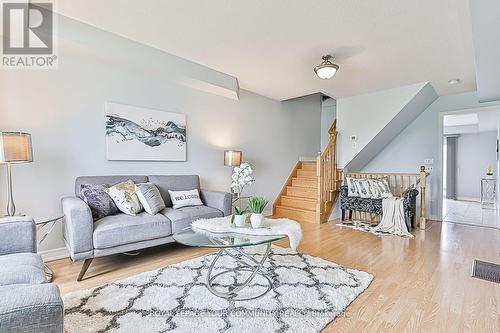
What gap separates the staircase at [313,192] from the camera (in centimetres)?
484

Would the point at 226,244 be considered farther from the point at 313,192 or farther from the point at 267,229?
the point at 313,192

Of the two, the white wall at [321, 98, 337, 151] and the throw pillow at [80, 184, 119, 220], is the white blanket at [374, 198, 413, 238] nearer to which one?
the white wall at [321, 98, 337, 151]

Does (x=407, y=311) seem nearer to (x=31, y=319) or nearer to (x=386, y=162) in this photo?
(x=31, y=319)

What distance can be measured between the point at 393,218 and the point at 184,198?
325 cm

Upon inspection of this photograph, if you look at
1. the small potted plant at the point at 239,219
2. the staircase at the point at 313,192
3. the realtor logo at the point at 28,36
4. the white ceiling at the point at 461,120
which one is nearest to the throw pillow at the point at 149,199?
the small potted plant at the point at 239,219

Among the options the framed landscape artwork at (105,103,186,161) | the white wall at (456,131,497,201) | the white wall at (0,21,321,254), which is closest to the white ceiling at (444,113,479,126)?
the white wall at (456,131,497,201)

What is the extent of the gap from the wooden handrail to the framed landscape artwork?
8.16 ft

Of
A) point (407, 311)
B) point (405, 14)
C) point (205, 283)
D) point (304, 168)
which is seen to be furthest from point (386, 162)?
point (205, 283)

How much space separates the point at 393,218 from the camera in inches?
164

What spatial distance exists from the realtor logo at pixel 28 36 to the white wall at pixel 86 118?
4.2 inches

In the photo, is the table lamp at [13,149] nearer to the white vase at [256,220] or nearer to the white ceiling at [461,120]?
the white vase at [256,220]

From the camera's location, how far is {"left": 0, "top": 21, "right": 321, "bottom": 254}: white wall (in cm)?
266

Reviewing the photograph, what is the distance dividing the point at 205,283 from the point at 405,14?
3004 millimetres

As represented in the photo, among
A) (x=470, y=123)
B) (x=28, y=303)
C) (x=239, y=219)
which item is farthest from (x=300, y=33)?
(x=470, y=123)
